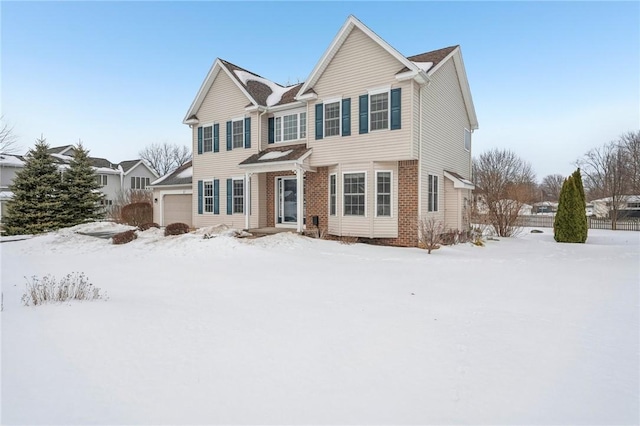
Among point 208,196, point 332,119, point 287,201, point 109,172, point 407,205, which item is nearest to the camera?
point 407,205

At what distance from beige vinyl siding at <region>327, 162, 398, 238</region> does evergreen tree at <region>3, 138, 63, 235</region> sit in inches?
768

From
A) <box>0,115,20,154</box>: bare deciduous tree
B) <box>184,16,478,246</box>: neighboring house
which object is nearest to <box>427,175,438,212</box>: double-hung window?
<box>184,16,478,246</box>: neighboring house

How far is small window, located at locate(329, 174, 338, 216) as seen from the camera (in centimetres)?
1453

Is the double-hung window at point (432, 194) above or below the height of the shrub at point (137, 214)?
above

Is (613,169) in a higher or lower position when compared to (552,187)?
lower

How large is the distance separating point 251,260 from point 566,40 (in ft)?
56.0

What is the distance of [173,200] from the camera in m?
21.4

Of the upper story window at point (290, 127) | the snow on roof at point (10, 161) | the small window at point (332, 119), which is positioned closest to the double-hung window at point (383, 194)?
the small window at point (332, 119)

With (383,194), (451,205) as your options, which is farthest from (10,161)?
(451,205)

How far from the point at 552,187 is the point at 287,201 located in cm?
8005

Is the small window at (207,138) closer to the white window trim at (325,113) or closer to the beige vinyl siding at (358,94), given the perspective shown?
the beige vinyl siding at (358,94)

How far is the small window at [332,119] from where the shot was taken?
14492 millimetres

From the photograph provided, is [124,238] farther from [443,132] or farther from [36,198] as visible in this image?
[443,132]

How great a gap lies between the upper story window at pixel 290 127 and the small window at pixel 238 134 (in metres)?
1.93
